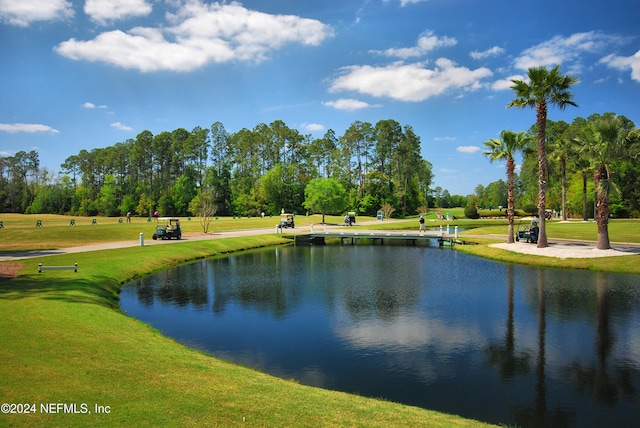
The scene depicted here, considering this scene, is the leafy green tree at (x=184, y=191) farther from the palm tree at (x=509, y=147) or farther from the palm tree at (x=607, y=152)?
the palm tree at (x=607, y=152)

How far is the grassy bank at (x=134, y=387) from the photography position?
7949 millimetres

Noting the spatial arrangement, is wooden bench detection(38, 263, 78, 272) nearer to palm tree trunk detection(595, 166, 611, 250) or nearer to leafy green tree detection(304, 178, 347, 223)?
palm tree trunk detection(595, 166, 611, 250)

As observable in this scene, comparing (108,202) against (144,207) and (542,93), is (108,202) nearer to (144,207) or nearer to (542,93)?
(144,207)

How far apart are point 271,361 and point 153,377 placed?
195 inches

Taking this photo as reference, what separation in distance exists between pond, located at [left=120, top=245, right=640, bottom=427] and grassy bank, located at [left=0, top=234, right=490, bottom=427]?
2.07 m

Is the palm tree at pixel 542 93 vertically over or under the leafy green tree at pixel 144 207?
over

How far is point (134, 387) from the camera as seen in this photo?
30.5 ft

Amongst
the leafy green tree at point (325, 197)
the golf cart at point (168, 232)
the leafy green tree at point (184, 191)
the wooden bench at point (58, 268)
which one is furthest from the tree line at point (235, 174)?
the wooden bench at point (58, 268)

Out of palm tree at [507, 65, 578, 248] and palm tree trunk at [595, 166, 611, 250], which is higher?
palm tree at [507, 65, 578, 248]

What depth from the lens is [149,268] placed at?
3428cm

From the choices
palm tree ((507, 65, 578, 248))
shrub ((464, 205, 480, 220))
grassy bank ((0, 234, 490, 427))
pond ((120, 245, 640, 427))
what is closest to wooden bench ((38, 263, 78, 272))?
pond ((120, 245, 640, 427))

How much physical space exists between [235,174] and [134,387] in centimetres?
12149

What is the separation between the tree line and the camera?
114 m

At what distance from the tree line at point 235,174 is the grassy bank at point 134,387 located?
314 feet
